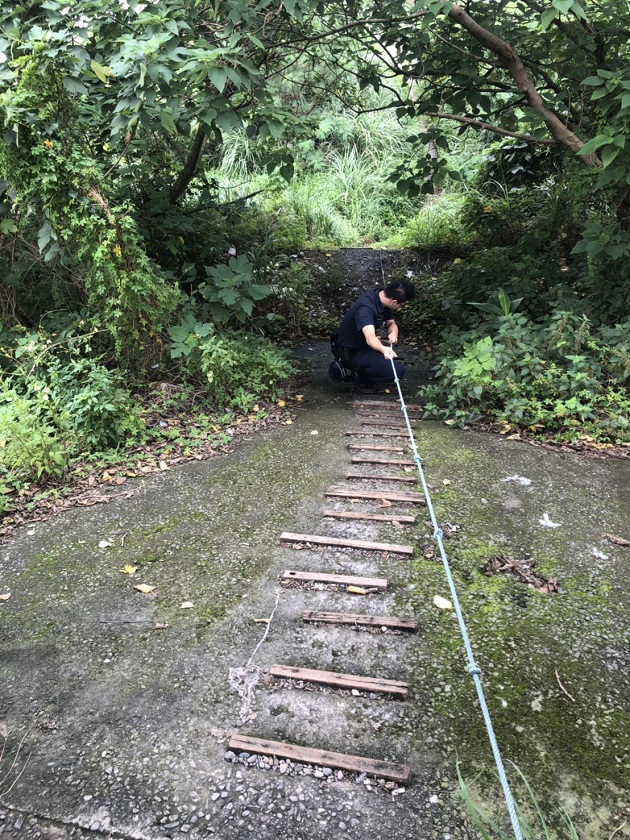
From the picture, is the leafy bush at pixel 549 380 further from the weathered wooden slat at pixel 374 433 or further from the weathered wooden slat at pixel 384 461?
the weathered wooden slat at pixel 384 461

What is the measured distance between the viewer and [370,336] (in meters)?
4.85

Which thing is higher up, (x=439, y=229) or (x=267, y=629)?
(x=439, y=229)

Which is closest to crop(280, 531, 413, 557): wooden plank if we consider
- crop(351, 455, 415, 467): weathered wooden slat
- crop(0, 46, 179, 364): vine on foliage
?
crop(351, 455, 415, 467): weathered wooden slat

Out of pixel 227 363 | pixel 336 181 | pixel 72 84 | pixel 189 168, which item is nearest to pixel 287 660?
pixel 227 363

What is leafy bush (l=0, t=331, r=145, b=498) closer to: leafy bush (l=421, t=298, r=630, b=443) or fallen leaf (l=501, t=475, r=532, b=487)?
leafy bush (l=421, t=298, r=630, b=443)

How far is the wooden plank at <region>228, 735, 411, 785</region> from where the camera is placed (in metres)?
1.74

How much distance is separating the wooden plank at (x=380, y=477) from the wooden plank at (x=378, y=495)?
0.55ft

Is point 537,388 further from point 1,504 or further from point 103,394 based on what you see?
point 1,504

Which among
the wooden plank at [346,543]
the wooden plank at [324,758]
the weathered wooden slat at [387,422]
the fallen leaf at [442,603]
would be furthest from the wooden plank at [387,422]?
the wooden plank at [324,758]

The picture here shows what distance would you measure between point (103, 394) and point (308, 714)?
2932 millimetres

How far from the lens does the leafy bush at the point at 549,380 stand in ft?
13.5

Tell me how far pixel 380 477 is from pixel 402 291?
1.86 m

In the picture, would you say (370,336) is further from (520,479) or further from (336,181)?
(336,181)

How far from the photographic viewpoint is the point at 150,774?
1.80 m
